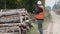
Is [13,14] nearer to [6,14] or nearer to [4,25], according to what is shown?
[6,14]

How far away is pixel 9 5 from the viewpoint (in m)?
30.3

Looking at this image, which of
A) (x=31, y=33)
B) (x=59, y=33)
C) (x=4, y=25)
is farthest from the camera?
(x=59, y=33)

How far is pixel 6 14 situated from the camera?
13742mm

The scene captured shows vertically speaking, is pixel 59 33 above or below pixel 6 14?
below

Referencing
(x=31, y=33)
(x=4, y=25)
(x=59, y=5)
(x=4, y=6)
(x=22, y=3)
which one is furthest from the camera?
(x=59, y=5)

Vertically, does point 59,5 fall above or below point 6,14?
below

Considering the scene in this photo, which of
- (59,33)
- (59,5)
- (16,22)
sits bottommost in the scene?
(59,5)

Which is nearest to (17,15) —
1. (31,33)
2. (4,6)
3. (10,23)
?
(10,23)

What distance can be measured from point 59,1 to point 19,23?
268 feet

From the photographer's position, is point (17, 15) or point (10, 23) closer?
point (10, 23)

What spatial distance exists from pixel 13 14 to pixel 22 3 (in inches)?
751

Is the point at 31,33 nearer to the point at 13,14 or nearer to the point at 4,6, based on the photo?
the point at 13,14

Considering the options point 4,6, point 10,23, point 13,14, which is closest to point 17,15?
point 13,14

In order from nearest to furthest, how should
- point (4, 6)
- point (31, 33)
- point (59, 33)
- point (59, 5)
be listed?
point (31, 33), point (59, 33), point (4, 6), point (59, 5)
